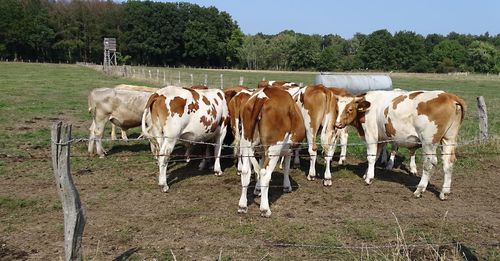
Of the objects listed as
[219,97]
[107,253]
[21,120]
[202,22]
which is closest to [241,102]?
[219,97]

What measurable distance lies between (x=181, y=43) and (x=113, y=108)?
101m

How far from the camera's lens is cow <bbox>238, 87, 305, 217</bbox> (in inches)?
288

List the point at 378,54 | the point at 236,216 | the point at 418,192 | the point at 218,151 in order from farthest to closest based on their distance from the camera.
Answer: the point at 378,54 → the point at 218,151 → the point at 418,192 → the point at 236,216

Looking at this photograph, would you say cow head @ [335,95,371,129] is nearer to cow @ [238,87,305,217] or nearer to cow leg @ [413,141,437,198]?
cow leg @ [413,141,437,198]

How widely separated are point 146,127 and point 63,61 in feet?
321

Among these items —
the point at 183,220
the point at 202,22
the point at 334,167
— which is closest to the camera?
the point at 183,220

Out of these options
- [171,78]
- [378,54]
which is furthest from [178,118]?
[378,54]

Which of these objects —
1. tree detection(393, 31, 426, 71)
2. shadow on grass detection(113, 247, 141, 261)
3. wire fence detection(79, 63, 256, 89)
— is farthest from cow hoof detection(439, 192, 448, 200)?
tree detection(393, 31, 426, 71)

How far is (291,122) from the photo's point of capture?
7.57m

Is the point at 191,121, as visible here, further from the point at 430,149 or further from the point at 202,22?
the point at 202,22

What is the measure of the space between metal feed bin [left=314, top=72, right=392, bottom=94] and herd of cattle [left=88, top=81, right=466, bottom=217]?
19.9 feet

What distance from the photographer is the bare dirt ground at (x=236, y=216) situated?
19.5 feet

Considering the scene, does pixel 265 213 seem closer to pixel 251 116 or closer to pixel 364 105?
pixel 251 116

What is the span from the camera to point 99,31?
99625mm
